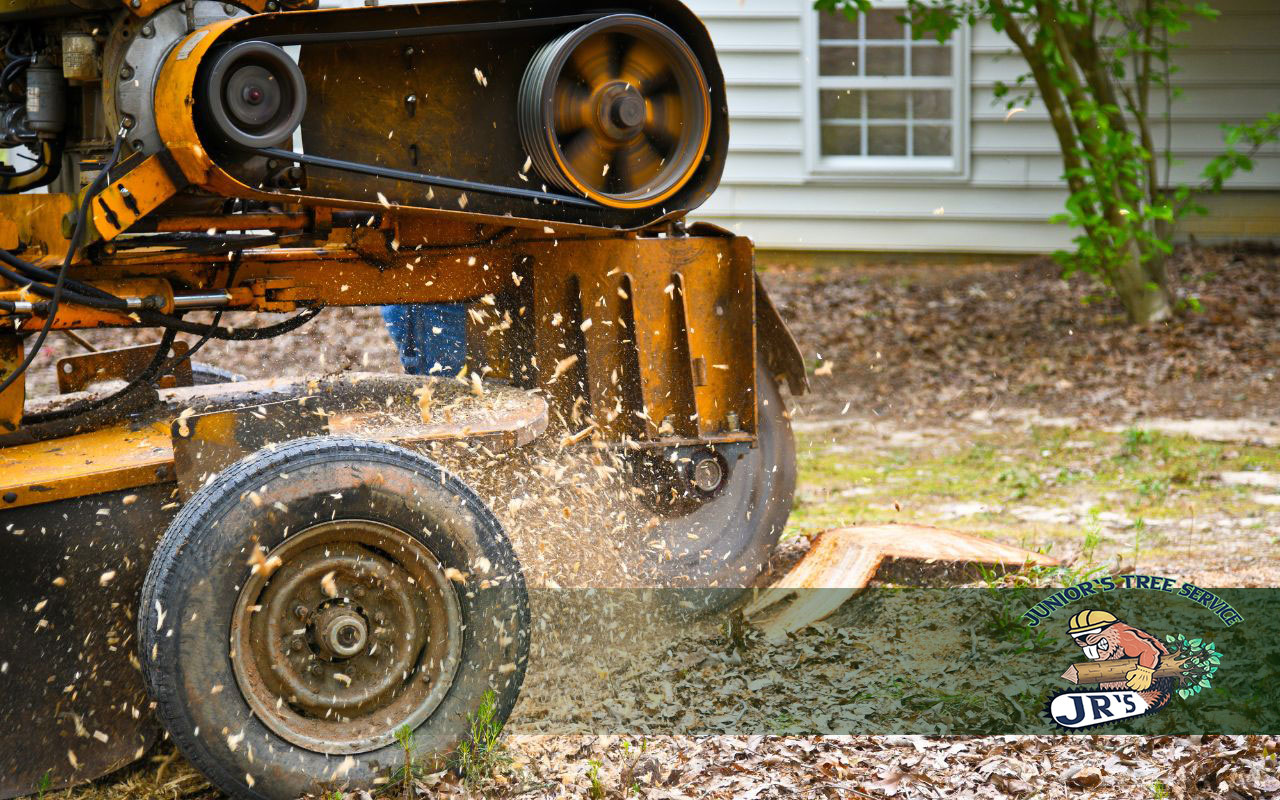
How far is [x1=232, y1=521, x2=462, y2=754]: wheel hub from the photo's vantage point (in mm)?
3279

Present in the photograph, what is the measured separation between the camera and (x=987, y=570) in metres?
4.84

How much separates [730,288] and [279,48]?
1762mm

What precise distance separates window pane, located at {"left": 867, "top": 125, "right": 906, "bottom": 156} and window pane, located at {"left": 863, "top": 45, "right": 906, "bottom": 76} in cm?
50

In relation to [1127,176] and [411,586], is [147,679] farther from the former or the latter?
[1127,176]

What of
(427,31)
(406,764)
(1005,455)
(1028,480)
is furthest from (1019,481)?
(406,764)

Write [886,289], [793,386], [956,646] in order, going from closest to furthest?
[956,646]
[793,386]
[886,289]

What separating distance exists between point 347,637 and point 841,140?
32.8ft

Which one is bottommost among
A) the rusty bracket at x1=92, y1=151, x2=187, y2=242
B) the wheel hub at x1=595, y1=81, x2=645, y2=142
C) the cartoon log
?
the cartoon log

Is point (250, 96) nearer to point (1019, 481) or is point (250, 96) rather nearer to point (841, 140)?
point (1019, 481)

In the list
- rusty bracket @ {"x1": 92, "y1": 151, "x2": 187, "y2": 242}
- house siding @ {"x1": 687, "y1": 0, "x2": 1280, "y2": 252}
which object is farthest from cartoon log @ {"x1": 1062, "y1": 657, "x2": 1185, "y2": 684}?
house siding @ {"x1": 687, "y1": 0, "x2": 1280, "y2": 252}

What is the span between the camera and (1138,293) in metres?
10.4

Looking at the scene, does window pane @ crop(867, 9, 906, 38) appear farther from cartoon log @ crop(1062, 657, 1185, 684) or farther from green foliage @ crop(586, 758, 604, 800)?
green foliage @ crop(586, 758, 604, 800)

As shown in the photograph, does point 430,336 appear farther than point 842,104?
No

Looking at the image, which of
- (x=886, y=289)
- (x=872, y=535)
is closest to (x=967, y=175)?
(x=886, y=289)
